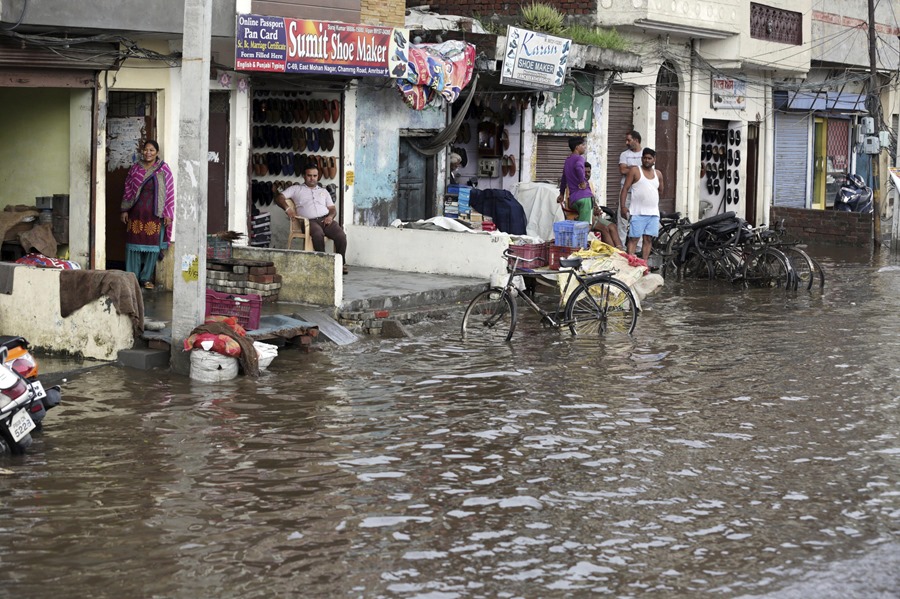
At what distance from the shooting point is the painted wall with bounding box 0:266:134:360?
1225 centimetres

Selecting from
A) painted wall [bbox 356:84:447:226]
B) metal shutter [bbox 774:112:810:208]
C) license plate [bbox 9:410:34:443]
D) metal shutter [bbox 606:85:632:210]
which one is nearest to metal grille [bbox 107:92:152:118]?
painted wall [bbox 356:84:447:226]

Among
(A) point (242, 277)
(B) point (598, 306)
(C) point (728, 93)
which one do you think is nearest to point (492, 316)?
(B) point (598, 306)

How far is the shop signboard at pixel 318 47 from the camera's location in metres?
16.1

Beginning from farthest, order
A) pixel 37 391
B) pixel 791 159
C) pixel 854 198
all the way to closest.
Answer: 1. pixel 791 159
2. pixel 854 198
3. pixel 37 391

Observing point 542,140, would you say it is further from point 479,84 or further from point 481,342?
point 481,342

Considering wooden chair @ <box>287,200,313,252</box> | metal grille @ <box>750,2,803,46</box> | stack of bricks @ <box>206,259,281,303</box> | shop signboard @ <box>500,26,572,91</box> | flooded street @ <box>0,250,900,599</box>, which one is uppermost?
metal grille @ <box>750,2,803,46</box>

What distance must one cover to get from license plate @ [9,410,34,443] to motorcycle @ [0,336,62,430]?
0.22m

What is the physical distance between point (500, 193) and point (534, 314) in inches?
237

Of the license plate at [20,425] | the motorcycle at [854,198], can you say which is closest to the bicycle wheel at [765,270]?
the license plate at [20,425]

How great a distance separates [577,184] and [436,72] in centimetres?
258

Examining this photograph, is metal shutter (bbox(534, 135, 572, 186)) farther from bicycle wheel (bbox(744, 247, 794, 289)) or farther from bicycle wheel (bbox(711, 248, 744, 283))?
bicycle wheel (bbox(744, 247, 794, 289))

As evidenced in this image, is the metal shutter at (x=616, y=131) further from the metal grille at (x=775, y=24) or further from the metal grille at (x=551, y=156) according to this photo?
the metal grille at (x=775, y=24)

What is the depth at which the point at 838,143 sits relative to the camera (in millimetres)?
35969

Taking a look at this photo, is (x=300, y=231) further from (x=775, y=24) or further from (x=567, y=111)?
(x=775, y=24)
